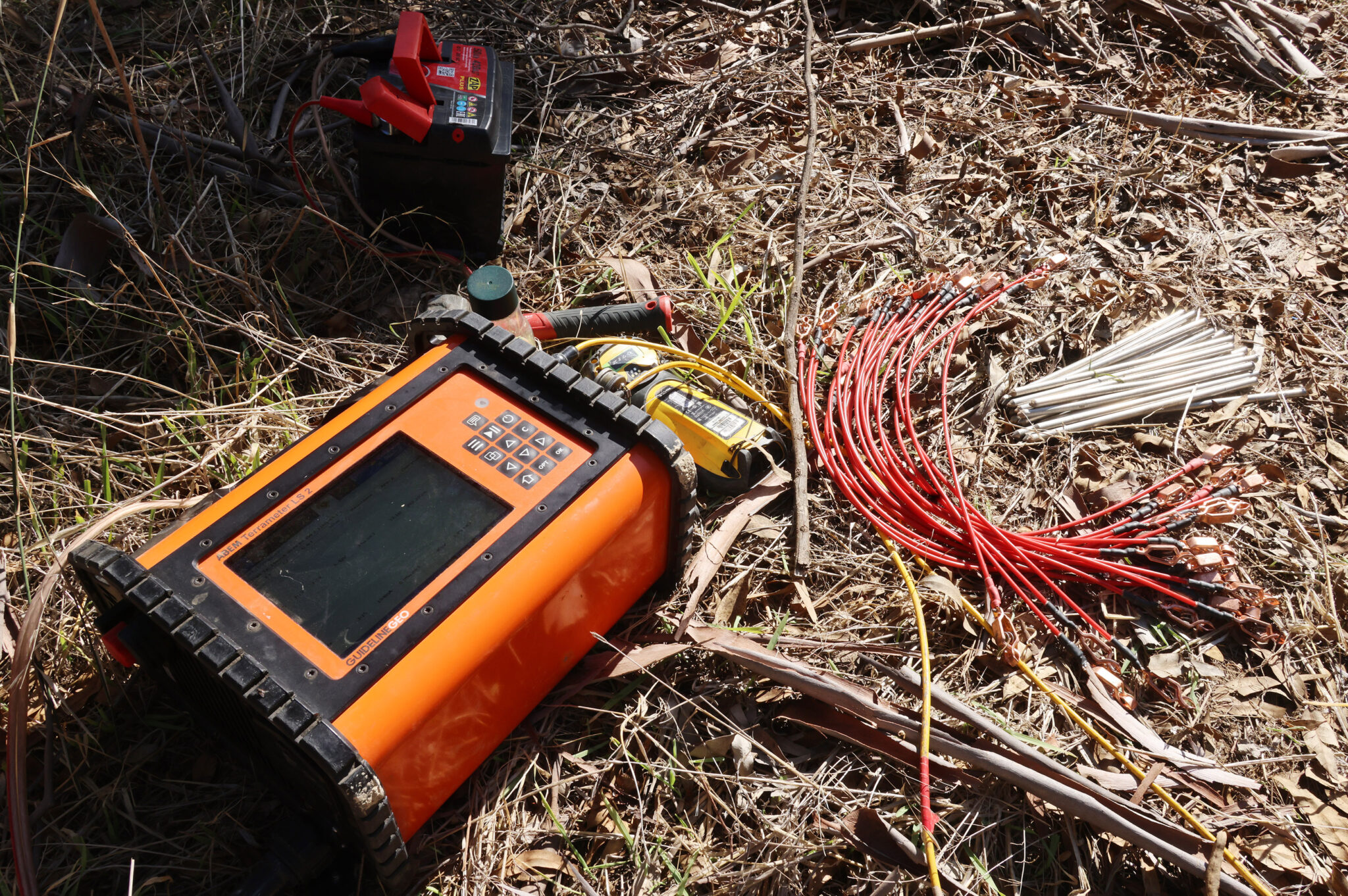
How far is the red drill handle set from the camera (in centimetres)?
242

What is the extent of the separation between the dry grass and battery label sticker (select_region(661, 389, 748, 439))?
293 mm

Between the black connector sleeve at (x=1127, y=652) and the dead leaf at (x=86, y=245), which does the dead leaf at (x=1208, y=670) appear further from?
the dead leaf at (x=86, y=245)

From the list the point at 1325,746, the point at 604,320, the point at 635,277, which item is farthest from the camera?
the point at 635,277

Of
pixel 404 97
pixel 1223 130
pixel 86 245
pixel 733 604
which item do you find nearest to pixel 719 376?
pixel 733 604

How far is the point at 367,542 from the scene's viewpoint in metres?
1.64

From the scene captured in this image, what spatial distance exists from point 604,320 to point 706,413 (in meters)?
0.45

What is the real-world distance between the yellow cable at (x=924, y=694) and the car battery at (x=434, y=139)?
5.11 ft

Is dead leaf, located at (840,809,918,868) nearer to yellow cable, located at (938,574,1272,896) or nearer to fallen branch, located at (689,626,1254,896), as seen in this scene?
fallen branch, located at (689,626,1254,896)

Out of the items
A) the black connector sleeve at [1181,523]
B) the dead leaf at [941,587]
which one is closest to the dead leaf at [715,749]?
the dead leaf at [941,587]

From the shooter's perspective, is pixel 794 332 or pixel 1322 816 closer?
pixel 1322 816

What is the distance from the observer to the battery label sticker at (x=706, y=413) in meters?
2.25

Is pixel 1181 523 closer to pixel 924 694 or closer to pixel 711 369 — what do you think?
Result: pixel 924 694

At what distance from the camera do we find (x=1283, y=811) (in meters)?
1.91

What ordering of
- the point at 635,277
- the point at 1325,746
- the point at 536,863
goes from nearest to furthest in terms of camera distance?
the point at 536,863 < the point at 1325,746 < the point at 635,277
